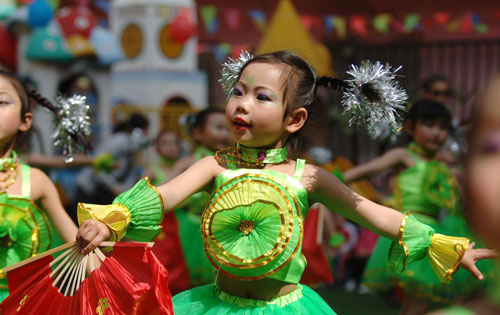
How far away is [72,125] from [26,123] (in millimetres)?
223

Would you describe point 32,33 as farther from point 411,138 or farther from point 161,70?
point 411,138

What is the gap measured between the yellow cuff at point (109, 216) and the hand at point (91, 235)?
0.11 ft

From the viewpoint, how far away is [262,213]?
2.73 m

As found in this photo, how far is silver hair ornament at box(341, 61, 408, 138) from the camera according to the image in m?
2.85

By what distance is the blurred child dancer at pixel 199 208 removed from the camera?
228 inches

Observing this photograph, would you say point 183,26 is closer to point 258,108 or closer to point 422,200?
point 422,200

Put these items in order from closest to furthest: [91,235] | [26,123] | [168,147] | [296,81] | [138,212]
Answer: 1. [91,235]
2. [138,212]
3. [296,81]
4. [26,123]
5. [168,147]

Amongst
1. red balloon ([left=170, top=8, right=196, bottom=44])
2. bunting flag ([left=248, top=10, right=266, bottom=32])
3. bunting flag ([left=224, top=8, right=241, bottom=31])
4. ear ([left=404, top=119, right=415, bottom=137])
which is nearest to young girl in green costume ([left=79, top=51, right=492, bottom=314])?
ear ([left=404, top=119, right=415, bottom=137])

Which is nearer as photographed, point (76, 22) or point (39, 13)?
point (39, 13)

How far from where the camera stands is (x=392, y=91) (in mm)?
2852

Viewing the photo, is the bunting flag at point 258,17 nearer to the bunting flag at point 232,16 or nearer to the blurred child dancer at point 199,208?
the bunting flag at point 232,16

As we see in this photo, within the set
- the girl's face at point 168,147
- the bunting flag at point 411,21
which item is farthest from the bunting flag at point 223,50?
the girl's face at point 168,147

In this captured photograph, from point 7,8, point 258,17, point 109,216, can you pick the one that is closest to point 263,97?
point 109,216

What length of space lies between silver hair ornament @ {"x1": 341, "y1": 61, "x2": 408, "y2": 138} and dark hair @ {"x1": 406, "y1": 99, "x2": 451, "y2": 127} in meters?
2.55
